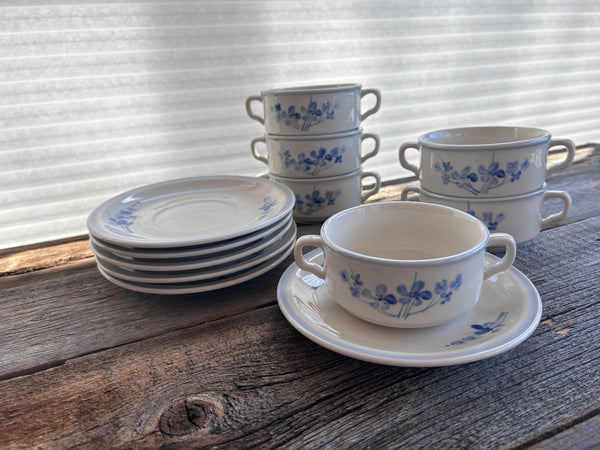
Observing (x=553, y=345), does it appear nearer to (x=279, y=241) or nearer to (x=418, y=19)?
(x=279, y=241)

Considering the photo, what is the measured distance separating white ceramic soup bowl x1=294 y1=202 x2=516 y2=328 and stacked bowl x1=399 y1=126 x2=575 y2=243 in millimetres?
107

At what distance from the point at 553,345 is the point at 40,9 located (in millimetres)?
975

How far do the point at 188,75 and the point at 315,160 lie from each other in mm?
395

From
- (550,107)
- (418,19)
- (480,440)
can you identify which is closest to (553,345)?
(480,440)

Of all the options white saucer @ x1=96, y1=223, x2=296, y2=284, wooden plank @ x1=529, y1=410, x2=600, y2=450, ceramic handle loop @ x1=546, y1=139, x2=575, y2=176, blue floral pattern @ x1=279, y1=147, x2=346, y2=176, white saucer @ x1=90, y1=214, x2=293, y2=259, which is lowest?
wooden plank @ x1=529, y1=410, x2=600, y2=450

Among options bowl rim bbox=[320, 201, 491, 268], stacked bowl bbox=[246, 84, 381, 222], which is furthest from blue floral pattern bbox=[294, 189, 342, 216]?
bowl rim bbox=[320, 201, 491, 268]

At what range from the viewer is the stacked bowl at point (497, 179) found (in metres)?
0.60

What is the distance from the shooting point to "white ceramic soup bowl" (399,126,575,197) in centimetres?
60

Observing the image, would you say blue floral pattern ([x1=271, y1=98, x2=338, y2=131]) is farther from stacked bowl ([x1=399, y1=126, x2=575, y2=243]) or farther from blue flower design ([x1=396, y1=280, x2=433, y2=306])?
blue flower design ([x1=396, y1=280, x2=433, y2=306])

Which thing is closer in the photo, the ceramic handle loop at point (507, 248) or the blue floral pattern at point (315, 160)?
the ceramic handle loop at point (507, 248)

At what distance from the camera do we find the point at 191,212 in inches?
27.6

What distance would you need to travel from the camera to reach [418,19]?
1.16 metres

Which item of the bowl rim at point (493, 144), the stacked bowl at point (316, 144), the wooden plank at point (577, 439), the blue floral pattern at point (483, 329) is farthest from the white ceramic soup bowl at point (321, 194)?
the wooden plank at point (577, 439)

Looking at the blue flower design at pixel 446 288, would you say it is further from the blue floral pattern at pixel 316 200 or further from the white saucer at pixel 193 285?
the blue floral pattern at pixel 316 200
